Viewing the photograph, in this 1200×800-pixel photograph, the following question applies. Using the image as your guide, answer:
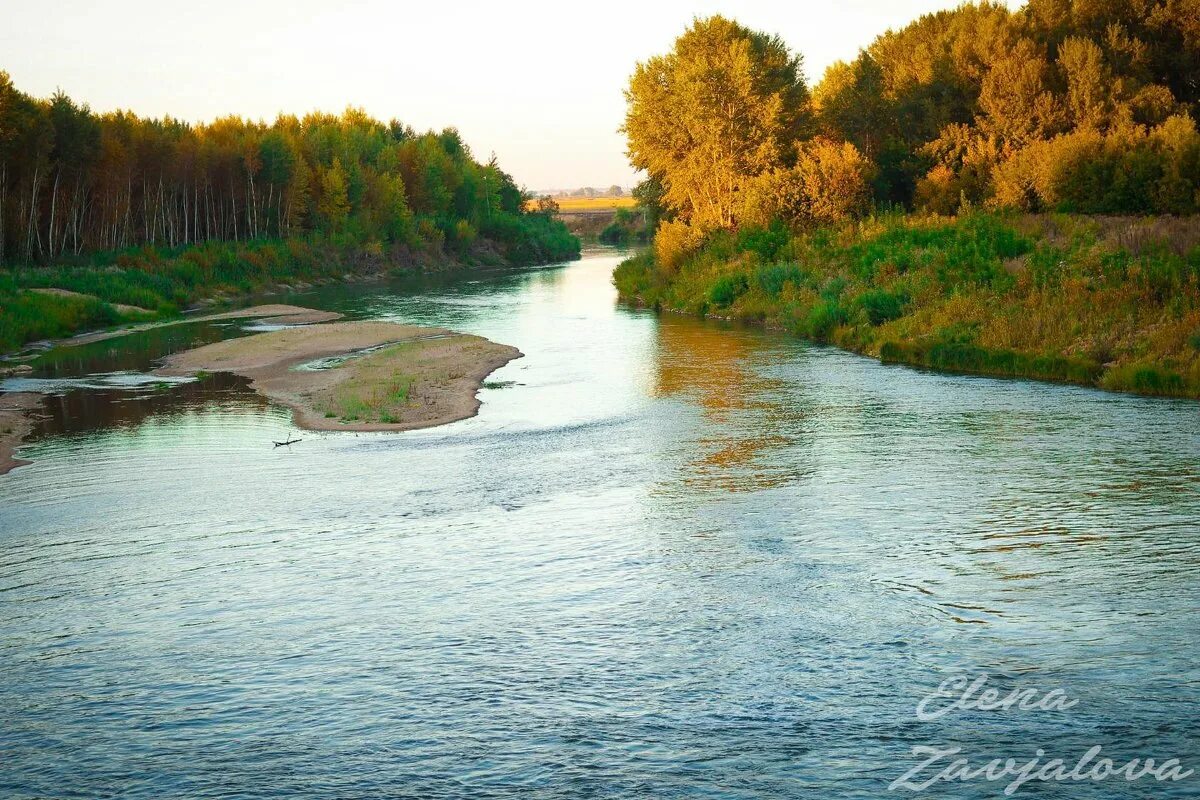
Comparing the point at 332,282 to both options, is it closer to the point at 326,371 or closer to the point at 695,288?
the point at 695,288

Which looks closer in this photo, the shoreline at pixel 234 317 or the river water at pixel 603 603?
the river water at pixel 603 603

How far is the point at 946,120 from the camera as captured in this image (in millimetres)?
51281

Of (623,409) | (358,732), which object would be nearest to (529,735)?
(358,732)

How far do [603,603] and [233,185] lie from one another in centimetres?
8033

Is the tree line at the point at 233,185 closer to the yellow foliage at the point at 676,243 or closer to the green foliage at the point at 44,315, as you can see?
the green foliage at the point at 44,315

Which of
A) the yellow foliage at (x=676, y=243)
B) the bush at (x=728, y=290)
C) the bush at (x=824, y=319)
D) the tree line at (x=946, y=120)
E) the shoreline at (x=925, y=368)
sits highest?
the tree line at (x=946, y=120)

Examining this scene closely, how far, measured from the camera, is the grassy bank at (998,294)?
85.0ft

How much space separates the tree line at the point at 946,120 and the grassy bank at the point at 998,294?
370cm

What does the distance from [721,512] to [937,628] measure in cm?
513

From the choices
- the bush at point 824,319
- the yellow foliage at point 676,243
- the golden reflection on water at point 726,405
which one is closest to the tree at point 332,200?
the yellow foliage at point 676,243

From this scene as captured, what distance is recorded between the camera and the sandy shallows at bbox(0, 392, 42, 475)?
2153cm

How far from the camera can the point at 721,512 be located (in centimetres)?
1606

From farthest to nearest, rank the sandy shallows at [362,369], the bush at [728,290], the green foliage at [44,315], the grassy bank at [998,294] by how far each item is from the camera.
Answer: the bush at [728,290] < the green foliage at [44,315] < the grassy bank at [998,294] < the sandy shallows at [362,369]

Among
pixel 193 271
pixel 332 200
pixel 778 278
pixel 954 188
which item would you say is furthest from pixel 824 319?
pixel 332 200
